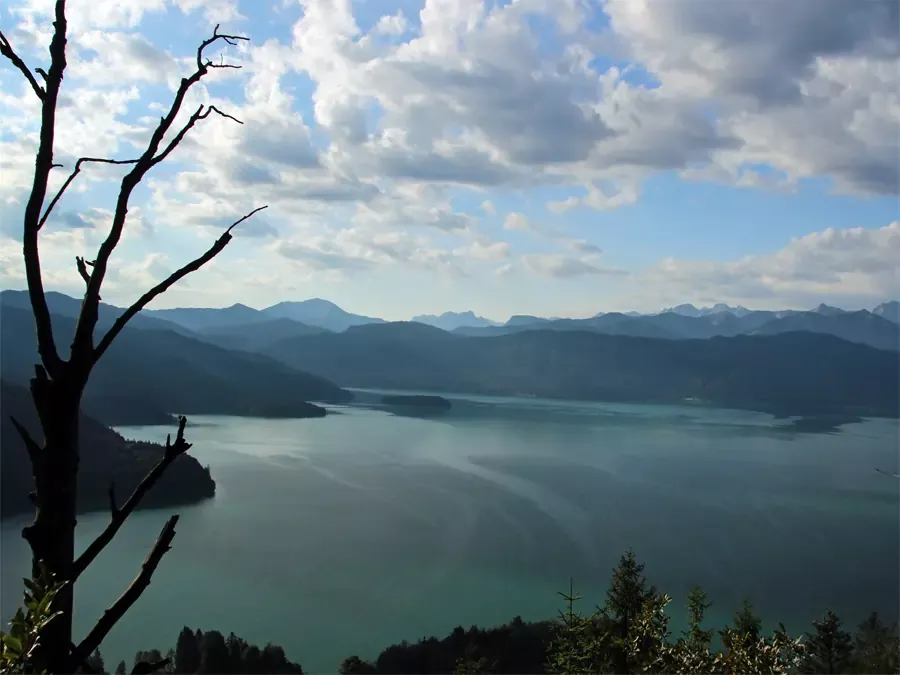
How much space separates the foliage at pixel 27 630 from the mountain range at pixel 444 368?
27442 mm

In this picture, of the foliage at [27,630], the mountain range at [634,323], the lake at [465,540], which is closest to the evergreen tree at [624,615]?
the foliage at [27,630]

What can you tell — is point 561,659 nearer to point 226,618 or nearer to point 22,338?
point 226,618

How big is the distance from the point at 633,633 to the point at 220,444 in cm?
2620

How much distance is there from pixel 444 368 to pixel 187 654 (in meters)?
61.0

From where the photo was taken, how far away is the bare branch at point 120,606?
0.73 metres

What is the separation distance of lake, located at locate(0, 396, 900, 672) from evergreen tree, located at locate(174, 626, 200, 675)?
2.29 ft

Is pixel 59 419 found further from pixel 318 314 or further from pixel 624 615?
pixel 318 314

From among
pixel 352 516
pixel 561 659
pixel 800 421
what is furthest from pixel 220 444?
pixel 800 421

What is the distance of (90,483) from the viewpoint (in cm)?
1748

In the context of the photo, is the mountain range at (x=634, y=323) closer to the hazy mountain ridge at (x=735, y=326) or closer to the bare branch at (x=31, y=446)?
the hazy mountain ridge at (x=735, y=326)

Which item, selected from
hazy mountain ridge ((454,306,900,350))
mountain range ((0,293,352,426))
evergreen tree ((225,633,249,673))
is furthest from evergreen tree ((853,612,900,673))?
hazy mountain ridge ((454,306,900,350))

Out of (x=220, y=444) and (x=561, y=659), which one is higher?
(x=561, y=659)

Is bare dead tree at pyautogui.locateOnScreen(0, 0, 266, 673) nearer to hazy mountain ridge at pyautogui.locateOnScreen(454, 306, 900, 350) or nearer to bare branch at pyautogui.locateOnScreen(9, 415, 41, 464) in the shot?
bare branch at pyautogui.locateOnScreen(9, 415, 41, 464)

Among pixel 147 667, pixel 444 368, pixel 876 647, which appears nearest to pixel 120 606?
pixel 147 667
